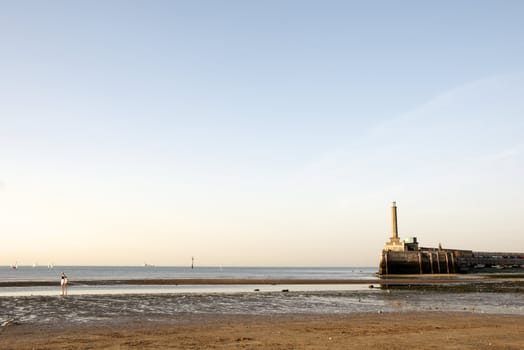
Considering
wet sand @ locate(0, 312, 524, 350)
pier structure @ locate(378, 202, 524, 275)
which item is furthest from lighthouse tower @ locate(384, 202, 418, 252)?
wet sand @ locate(0, 312, 524, 350)

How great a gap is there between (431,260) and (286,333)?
89.9 m

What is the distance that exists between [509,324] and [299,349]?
12284 millimetres

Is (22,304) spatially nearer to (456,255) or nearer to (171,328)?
(171,328)

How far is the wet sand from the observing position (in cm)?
1694

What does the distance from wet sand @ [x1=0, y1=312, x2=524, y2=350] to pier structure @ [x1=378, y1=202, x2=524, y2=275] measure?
7569cm

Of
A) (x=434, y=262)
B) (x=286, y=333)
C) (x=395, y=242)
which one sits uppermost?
(x=395, y=242)

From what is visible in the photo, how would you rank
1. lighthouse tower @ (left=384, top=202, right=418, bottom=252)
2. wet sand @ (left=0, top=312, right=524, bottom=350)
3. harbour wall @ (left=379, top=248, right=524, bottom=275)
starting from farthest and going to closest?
lighthouse tower @ (left=384, top=202, right=418, bottom=252)
harbour wall @ (left=379, top=248, right=524, bottom=275)
wet sand @ (left=0, top=312, right=524, bottom=350)

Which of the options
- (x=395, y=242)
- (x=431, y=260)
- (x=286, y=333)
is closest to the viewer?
(x=286, y=333)

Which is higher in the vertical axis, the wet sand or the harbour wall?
the harbour wall

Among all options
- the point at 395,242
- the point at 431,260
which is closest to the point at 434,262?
the point at 431,260

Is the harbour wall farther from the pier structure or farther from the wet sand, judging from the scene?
the wet sand

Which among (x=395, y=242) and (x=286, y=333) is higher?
(x=395, y=242)

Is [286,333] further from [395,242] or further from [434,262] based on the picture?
[395,242]

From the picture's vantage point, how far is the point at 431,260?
102 metres
